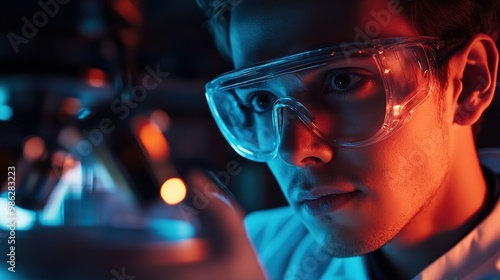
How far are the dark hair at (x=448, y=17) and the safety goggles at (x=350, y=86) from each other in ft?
0.17

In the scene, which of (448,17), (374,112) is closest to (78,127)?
(374,112)

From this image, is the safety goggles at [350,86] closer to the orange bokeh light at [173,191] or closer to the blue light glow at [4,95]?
the orange bokeh light at [173,191]

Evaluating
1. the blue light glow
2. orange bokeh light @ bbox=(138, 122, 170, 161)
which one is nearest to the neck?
orange bokeh light @ bbox=(138, 122, 170, 161)

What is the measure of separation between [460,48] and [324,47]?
29cm

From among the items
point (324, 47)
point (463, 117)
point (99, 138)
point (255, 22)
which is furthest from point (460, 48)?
point (99, 138)

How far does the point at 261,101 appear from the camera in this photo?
119cm

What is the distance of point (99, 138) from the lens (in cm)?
139

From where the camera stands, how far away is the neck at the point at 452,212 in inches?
47.6

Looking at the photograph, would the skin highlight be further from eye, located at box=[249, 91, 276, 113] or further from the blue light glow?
the blue light glow

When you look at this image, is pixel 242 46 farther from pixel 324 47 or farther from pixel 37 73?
pixel 37 73

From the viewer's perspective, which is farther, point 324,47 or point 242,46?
point 242,46

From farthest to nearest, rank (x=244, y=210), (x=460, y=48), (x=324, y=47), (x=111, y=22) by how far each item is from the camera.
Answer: (x=244, y=210) → (x=111, y=22) → (x=460, y=48) → (x=324, y=47)

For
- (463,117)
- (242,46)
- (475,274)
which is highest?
(242,46)

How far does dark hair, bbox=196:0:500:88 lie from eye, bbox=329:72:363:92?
0.16 meters
